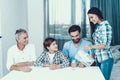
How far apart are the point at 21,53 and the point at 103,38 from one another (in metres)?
1.02

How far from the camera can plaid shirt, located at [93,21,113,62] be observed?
260 cm

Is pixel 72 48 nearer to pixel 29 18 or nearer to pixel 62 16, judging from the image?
pixel 62 16

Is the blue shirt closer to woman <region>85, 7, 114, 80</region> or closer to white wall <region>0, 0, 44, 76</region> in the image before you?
woman <region>85, 7, 114, 80</region>

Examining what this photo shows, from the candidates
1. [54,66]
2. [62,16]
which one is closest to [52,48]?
[54,66]

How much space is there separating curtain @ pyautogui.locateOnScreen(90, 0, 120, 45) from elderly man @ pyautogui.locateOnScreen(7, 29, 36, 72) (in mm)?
2286

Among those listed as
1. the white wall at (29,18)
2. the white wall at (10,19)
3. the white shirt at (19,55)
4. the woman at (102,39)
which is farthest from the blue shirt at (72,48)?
the white wall at (29,18)

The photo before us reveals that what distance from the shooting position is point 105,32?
2.59 metres

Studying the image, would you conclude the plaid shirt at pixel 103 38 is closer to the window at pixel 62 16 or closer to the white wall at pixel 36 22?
the window at pixel 62 16

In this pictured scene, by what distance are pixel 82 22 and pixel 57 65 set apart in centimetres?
251

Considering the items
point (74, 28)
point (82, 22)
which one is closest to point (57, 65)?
point (74, 28)

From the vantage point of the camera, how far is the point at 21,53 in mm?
2969

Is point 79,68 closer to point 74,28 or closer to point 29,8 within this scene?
point 74,28

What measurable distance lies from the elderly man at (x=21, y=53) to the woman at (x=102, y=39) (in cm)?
78

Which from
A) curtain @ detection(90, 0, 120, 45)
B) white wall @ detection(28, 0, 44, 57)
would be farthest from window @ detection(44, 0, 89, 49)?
curtain @ detection(90, 0, 120, 45)
